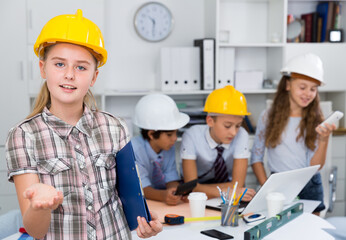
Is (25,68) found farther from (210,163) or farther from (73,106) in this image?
(73,106)

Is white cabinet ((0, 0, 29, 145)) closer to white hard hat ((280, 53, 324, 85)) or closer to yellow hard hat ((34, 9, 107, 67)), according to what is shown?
white hard hat ((280, 53, 324, 85))

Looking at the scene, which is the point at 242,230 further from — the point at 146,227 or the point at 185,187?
the point at 146,227

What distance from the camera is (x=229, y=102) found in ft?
7.77

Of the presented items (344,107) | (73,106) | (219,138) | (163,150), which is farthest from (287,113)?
(73,106)

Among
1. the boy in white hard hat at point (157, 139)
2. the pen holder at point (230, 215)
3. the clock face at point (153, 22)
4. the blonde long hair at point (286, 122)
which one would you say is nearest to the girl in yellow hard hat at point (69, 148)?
Answer: the pen holder at point (230, 215)

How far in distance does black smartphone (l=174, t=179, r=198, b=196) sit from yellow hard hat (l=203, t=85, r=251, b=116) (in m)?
0.45

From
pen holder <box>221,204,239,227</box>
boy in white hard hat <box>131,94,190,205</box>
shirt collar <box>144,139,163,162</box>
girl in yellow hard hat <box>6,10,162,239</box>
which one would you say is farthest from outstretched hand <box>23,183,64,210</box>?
shirt collar <box>144,139,163,162</box>

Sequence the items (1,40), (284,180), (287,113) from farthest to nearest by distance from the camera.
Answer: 1. (1,40)
2. (287,113)
3. (284,180)

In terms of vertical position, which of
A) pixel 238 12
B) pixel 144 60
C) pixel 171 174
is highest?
pixel 238 12

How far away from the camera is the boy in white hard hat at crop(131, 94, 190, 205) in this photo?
2.43m

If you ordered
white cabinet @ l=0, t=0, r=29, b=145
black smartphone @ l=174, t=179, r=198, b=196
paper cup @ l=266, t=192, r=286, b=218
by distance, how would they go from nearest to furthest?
1. paper cup @ l=266, t=192, r=286, b=218
2. black smartphone @ l=174, t=179, r=198, b=196
3. white cabinet @ l=0, t=0, r=29, b=145

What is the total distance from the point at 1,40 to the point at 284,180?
2.37 metres

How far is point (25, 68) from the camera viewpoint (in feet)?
11.0

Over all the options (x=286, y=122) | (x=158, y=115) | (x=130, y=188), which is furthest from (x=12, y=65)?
(x=130, y=188)
